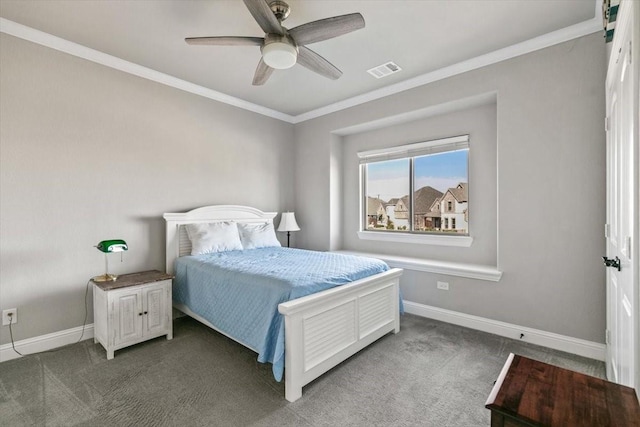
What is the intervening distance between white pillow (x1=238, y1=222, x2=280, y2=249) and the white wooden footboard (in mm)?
1720

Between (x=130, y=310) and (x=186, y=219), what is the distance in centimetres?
118

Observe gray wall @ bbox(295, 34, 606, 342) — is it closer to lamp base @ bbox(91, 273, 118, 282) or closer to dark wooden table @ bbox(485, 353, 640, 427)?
dark wooden table @ bbox(485, 353, 640, 427)

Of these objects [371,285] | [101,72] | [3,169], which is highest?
[101,72]

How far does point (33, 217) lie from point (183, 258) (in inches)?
50.0

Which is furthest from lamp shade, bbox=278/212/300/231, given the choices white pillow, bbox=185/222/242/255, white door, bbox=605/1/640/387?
white door, bbox=605/1/640/387

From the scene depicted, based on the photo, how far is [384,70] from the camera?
329cm

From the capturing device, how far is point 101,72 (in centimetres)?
296

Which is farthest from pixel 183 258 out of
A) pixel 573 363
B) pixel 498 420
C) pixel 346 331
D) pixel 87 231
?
pixel 573 363

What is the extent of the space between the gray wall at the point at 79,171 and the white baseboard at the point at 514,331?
301 centimetres

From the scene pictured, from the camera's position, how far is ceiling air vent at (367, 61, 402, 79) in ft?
10.4

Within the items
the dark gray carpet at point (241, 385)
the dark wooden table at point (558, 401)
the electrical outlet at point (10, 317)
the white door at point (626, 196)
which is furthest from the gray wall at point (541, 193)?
the electrical outlet at point (10, 317)

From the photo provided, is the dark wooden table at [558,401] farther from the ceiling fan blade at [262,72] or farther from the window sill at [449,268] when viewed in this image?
the ceiling fan blade at [262,72]

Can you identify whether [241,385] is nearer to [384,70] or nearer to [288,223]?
[288,223]

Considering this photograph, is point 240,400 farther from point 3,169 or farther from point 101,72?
point 101,72
